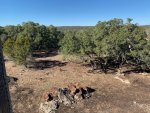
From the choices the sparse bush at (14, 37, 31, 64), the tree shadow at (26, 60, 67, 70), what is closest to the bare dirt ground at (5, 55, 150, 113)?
the tree shadow at (26, 60, 67, 70)

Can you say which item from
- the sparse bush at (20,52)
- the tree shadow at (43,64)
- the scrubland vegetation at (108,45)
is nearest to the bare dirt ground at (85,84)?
the tree shadow at (43,64)

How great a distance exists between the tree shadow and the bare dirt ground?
0.70 m

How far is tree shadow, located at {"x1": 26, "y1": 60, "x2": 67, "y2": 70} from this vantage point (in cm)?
3534

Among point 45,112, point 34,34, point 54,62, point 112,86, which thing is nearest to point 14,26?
point 34,34

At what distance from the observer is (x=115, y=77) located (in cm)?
2908

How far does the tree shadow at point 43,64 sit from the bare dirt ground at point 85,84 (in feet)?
2.29

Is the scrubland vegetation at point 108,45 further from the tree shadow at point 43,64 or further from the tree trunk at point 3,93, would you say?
the tree trunk at point 3,93

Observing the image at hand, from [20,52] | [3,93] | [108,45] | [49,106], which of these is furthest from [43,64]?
[3,93]

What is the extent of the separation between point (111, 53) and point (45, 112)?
1345 centimetres

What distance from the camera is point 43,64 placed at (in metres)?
37.0

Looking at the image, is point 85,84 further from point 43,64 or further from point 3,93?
point 3,93

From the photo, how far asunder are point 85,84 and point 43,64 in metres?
11.9

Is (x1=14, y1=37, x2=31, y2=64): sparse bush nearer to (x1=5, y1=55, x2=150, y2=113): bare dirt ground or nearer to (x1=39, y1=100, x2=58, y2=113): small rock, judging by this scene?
(x1=5, y1=55, x2=150, y2=113): bare dirt ground

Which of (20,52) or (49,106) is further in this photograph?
(20,52)
